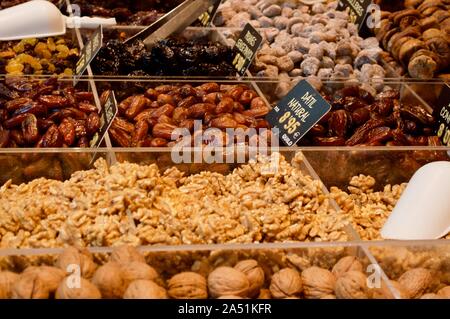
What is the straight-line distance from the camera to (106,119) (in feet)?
7.22

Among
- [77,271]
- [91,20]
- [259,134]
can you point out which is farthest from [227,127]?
[91,20]

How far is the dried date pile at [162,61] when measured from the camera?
2824mm

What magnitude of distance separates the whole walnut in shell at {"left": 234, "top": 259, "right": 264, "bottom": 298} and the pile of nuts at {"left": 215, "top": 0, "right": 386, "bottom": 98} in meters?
1.40

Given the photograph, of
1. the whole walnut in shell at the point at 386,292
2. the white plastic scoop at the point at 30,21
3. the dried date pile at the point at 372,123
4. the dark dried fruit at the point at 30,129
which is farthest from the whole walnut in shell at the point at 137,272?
the white plastic scoop at the point at 30,21

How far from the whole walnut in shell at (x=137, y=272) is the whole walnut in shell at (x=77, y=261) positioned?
0.07m

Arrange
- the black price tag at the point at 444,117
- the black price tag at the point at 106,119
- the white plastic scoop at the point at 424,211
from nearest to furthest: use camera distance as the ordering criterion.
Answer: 1. the white plastic scoop at the point at 424,211
2. the black price tag at the point at 106,119
3. the black price tag at the point at 444,117

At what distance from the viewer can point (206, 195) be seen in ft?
6.38

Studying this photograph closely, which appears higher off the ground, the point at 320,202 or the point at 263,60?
the point at 263,60

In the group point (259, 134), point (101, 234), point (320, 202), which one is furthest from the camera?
point (259, 134)

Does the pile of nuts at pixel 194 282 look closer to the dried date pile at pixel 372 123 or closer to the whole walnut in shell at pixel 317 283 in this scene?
the whole walnut in shell at pixel 317 283

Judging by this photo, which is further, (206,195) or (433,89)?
(433,89)
